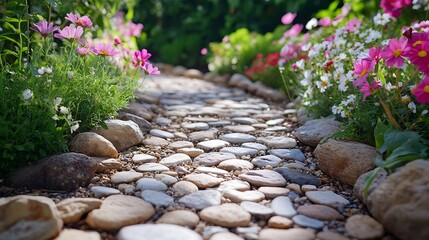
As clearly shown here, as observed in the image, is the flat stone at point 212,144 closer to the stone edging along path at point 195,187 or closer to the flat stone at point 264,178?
the stone edging along path at point 195,187

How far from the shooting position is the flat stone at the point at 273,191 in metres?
2.10

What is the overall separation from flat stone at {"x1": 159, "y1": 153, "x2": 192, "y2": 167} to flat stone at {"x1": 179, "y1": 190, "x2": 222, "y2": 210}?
0.41m

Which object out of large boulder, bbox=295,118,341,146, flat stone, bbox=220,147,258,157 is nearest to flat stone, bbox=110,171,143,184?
flat stone, bbox=220,147,258,157

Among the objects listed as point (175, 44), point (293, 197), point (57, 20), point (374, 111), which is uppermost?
point (175, 44)

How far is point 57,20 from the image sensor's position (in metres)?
3.38

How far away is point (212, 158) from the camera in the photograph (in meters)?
2.57

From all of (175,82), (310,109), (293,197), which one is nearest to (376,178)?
(293,197)

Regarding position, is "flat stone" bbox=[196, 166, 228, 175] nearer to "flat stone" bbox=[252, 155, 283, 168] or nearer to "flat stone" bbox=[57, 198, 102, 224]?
"flat stone" bbox=[252, 155, 283, 168]

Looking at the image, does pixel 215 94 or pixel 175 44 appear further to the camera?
pixel 175 44

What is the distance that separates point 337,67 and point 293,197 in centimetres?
116

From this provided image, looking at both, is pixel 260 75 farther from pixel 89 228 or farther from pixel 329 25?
pixel 89 228

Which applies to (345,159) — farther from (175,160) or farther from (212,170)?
(175,160)

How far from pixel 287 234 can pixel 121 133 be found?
1.35 metres

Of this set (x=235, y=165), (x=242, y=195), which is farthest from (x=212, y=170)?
(x=242, y=195)
